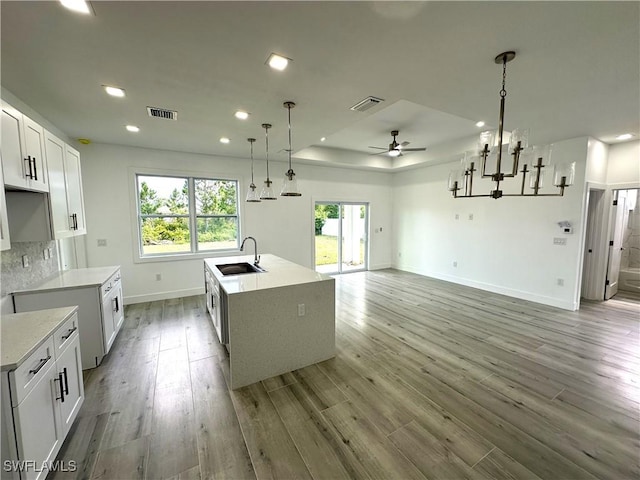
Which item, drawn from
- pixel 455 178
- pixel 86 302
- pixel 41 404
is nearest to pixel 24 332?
pixel 41 404

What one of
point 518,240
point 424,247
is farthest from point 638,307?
point 424,247

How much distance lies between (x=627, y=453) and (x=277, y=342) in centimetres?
271

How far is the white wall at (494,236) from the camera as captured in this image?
14.4 ft

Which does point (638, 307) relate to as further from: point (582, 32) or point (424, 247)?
point (582, 32)

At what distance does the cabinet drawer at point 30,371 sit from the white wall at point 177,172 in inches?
139

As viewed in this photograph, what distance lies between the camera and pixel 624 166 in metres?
4.48

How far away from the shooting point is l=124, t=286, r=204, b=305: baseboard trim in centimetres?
476

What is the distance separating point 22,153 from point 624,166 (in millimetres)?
8025

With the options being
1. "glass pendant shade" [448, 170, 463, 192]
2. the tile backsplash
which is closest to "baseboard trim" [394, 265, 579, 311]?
"glass pendant shade" [448, 170, 463, 192]

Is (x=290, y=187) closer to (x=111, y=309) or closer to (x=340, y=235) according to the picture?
(x=111, y=309)

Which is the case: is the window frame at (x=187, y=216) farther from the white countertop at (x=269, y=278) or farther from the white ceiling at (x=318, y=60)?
the white countertop at (x=269, y=278)

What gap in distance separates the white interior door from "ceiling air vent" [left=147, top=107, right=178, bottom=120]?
24.3 feet

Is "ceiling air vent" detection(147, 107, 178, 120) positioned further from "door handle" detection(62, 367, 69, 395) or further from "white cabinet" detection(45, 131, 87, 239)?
"door handle" detection(62, 367, 69, 395)

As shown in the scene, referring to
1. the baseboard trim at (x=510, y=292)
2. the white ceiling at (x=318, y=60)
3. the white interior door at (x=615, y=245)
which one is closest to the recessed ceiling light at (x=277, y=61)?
the white ceiling at (x=318, y=60)
